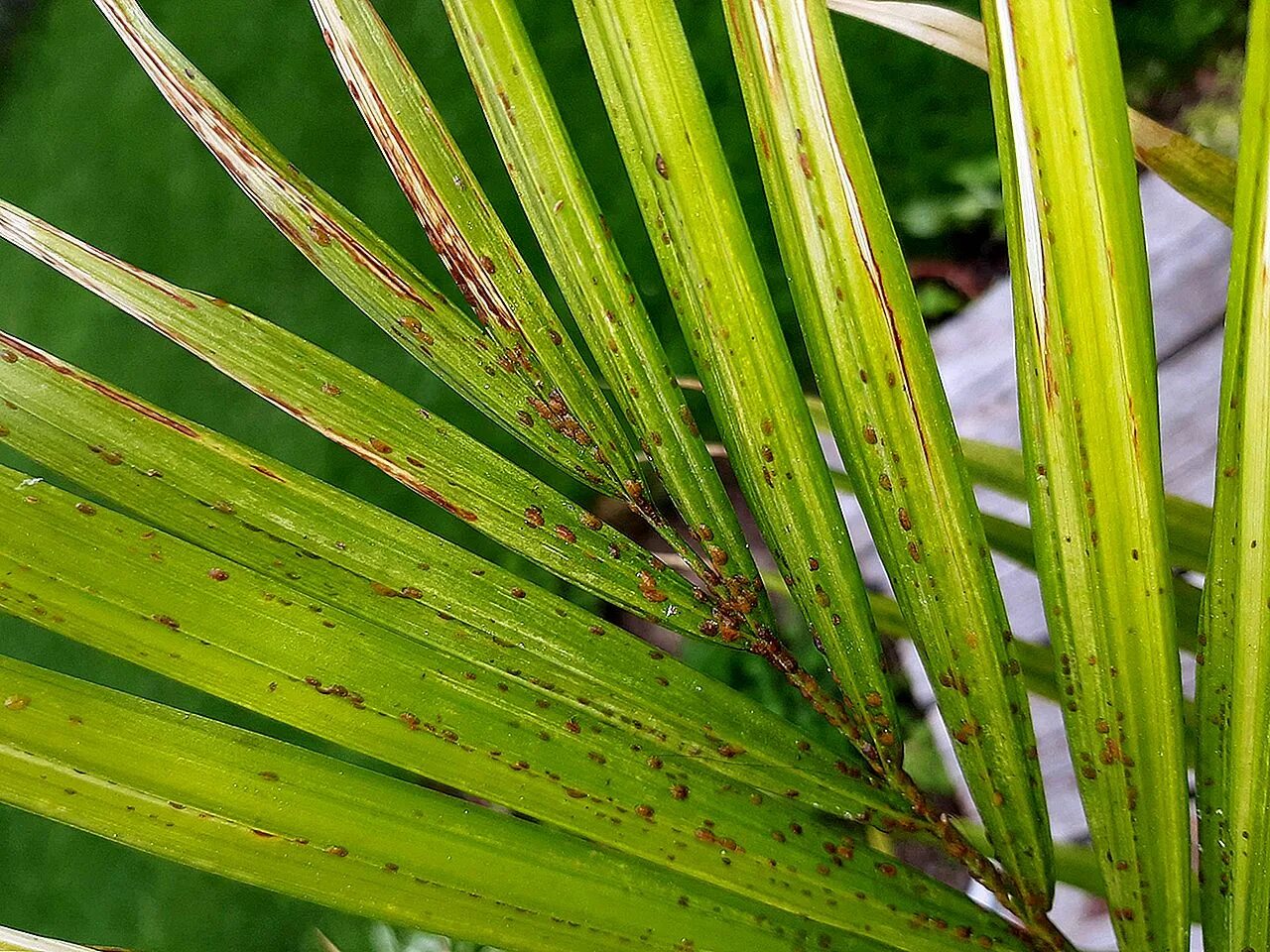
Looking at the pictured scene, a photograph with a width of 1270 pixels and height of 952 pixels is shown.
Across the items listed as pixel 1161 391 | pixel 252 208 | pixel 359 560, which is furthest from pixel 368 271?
pixel 252 208

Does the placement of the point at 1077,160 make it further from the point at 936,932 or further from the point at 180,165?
the point at 180,165

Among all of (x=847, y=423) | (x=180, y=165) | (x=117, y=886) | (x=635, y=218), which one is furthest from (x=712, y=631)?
(x=180, y=165)

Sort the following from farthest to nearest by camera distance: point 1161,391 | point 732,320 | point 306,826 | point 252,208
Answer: point 252,208, point 1161,391, point 732,320, point 306,826

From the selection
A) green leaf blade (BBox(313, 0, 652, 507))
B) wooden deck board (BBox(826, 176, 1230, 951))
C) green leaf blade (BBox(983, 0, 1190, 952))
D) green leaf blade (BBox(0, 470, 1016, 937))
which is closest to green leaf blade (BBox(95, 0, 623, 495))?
green leaf blade (BBox(313, 0, 652, 507))

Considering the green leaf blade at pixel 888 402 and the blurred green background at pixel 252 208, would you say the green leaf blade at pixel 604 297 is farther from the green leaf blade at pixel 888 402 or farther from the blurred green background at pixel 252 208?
the blurred green background at pixel 252 208

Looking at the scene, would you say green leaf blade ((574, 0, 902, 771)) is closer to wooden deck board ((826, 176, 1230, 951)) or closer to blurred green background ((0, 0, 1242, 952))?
wooden deck board ((826, 176, 1230, 951))

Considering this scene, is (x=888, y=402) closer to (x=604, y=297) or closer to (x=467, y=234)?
(x=604, y=297)
